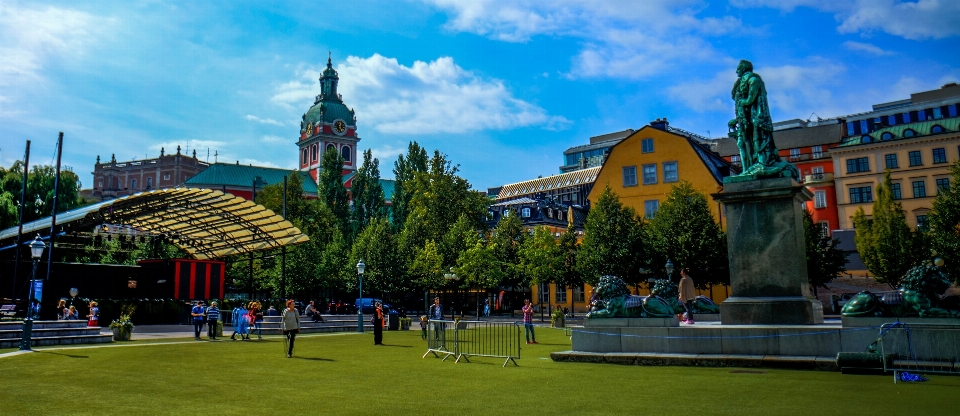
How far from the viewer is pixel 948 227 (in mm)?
40875

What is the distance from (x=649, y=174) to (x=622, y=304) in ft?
128

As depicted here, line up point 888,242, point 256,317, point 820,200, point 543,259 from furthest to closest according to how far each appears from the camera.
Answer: point 820,200
point 543,259
point 888,242
point 256,317

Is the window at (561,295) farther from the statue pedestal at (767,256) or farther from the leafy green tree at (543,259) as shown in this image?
the statue pedestal at (767,256)

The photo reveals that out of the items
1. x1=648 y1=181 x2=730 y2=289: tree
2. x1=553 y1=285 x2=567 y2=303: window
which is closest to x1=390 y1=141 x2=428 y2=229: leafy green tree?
x1=553 y1=285 x2=567 y2=303: window

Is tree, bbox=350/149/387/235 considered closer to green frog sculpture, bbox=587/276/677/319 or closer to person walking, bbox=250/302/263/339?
person walking, bbox=250/302/263/339

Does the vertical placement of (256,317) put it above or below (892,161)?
below

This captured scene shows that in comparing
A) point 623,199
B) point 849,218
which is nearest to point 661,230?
point 623,199

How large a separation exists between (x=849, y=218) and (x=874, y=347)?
2177 inches

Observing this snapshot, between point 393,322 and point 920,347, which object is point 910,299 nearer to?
point 920,347

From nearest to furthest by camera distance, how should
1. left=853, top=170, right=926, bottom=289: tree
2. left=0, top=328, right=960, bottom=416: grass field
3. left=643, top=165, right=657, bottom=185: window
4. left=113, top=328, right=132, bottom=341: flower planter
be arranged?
1. left=0, top=328, right=960, bottom=416: grass field
2. left=113, top=328, right=132, bottom=341: flower planter
3. left=853, top=170, right=926, bottom=289: tree
4. left=643, top=165, right=657, bottom=185: window

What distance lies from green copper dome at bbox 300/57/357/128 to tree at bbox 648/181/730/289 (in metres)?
94.2

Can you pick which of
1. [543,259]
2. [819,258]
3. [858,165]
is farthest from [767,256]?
[858,165]

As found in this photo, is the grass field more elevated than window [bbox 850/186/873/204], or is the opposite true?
window [bbox 850/186/873/204]

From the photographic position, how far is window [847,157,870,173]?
6125 centimetres
